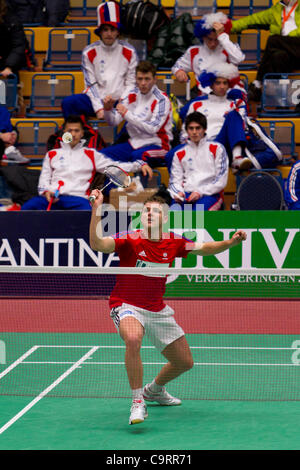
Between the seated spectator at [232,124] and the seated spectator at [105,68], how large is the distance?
1.15 metres

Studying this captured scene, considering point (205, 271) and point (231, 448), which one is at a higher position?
point (205, 271)

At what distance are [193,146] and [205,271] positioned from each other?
16.2 ft

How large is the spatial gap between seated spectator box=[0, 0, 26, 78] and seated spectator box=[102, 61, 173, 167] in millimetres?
2195

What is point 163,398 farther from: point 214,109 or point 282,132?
point 282,132

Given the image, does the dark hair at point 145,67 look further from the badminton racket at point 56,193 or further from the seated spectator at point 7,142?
the seated spectator at point 7,142

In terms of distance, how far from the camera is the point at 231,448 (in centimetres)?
510

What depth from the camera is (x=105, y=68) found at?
39.7 ft

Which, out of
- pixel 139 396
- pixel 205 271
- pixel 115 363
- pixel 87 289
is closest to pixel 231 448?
pixel 139 396

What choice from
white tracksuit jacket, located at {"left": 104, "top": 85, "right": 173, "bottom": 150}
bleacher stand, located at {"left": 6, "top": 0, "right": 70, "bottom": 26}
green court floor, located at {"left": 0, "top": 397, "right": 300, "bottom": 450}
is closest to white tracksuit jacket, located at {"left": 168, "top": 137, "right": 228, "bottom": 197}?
white tracksuit jacket, located at {"left": 104, "top": 85, "right": 173, "bottom": 150}

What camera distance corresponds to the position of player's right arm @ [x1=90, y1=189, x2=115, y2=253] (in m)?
5.48

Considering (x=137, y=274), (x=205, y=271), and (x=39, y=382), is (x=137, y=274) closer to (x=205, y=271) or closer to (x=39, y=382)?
(x=205, y=271)

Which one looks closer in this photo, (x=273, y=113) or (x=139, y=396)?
(x=139, y=396)

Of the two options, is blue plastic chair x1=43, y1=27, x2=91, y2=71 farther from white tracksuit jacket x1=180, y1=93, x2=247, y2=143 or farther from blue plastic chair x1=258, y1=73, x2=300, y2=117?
blue plastic chair x1=258, y1=73, x2=300, y2=117

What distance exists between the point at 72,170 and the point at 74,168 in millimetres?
38
